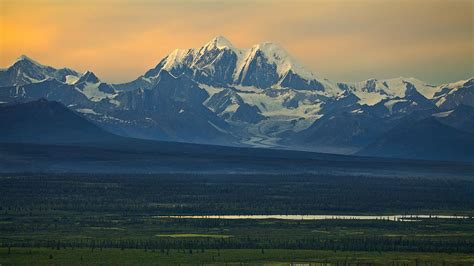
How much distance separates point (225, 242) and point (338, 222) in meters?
28.1

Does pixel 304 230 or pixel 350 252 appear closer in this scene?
pixel 350 252

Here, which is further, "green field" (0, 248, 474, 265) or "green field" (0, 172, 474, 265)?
"green field" (0, 172, 474, 265)

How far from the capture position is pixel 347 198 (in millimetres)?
196250

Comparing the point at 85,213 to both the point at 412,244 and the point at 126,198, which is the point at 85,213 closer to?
the point at 126,198

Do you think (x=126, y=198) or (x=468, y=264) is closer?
(x=468, y=264)

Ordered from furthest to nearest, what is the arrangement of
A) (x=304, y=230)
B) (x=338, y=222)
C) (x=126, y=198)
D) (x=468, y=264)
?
1. (x=126, y=198)
2. (x=338, y=222)
3. (x=304, y=230)
4. (x=468, y=264)

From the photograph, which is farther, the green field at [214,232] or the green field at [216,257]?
the green field at [214,232]

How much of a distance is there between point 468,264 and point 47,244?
38154mm

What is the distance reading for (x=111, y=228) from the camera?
145500 mm

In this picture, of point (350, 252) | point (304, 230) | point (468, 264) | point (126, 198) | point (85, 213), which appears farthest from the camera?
point (126, 198)

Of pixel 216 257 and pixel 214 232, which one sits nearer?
pixel 216 257

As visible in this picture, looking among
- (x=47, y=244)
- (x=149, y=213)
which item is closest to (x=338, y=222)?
(x=149, y=213)

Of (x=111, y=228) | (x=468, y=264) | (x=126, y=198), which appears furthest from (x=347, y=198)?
(x=468, y=264)

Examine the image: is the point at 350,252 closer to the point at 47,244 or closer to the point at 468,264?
the point at 468,264
